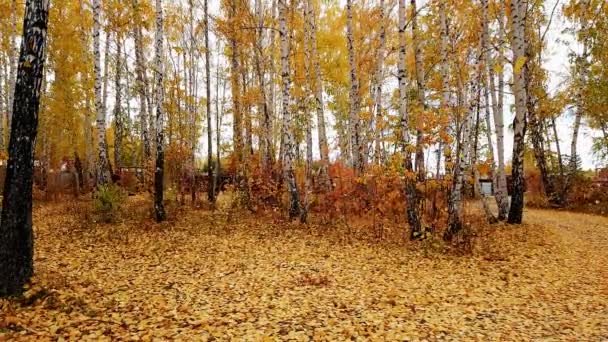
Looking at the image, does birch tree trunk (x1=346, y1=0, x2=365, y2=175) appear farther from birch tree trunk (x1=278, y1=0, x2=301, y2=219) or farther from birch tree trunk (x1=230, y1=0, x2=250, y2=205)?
birch tree trunk (x1=230, y1=0, x2=250, y2=205)

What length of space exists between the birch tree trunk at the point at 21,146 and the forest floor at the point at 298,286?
484 millimetres

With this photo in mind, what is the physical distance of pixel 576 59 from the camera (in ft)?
40.4

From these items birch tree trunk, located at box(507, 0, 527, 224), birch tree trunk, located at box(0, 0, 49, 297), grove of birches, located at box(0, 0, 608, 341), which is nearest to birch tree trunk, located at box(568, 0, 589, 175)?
grove of birches, located at box(0, 0, 608, 341)

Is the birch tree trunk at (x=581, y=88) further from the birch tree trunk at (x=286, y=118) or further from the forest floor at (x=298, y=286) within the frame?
the birch tree trunk at (x=286, y=118)

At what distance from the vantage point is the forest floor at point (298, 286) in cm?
436

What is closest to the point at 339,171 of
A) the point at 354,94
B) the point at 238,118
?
the point at 354,94

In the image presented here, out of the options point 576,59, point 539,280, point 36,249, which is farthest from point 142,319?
point 576,59

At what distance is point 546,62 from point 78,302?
781 inches

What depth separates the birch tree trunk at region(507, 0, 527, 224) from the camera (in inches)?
386

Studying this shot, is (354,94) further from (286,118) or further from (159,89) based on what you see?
(159,89)

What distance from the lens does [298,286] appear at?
5.97 metres

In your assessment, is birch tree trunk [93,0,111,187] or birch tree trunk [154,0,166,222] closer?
A: birch tree trunk [154,0,166,222]

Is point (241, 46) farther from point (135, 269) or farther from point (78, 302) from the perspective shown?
point (78, 302)

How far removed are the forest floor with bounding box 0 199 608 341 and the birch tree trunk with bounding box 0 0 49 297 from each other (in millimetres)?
484
